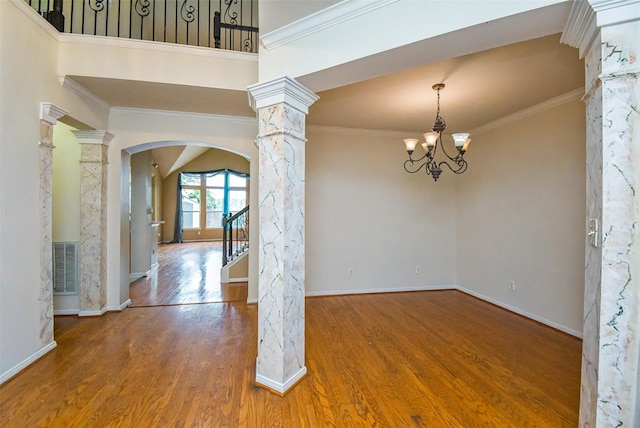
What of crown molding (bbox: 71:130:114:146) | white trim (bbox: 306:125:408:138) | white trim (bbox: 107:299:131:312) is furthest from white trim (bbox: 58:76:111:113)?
white trim (bbox: 306:125:408:138)

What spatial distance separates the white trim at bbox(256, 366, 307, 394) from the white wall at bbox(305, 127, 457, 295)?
2.15 metres

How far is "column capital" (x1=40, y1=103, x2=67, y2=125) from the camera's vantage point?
2.54 metres

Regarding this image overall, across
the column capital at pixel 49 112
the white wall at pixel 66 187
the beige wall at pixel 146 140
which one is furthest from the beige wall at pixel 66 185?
the column capital at pixel 49 112

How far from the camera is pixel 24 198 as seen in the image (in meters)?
2.38

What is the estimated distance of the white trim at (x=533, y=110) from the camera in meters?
3.02

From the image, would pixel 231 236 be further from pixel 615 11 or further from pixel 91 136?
pixel 615 11

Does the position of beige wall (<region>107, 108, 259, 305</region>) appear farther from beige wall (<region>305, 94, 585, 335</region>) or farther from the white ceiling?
beige wall (<region>305, 94, 585, 335</region>)

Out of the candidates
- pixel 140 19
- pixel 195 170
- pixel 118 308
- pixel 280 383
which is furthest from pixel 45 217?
pixel 195 170

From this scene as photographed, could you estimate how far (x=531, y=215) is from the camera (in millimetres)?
3541

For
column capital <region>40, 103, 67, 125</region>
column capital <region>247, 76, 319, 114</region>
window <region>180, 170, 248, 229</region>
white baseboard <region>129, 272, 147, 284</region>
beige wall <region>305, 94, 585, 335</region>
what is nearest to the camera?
column capital <region>247, 76, 319, 114</region>

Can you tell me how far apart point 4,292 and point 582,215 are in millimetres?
5454

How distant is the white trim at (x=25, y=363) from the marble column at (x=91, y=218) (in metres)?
0.80

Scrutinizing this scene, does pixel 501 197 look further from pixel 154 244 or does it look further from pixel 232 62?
pixel 154 244

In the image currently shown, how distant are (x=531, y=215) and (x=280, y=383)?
3.59 metres
